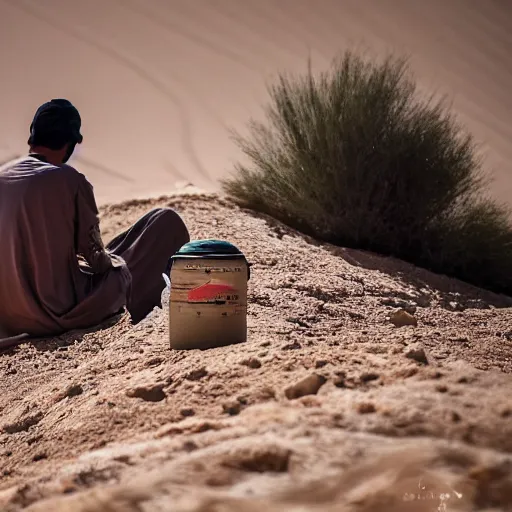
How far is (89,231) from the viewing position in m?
4.23

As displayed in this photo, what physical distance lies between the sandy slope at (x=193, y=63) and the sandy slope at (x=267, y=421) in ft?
37.0

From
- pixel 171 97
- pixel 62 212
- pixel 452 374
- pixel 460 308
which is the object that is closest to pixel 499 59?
pixel 171 97

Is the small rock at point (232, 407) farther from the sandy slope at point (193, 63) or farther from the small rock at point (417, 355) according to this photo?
the sandy slope at point (193, 63)

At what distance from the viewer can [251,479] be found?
1.73 meters

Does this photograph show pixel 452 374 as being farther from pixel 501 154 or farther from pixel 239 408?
pixel 501 154

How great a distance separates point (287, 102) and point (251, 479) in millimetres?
5520

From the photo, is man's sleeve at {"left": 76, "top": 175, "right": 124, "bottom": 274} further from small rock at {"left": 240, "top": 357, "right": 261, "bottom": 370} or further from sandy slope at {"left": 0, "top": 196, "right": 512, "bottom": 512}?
small rock at {"left": 240, "top": 357, "right": 261, "bottom": 370}

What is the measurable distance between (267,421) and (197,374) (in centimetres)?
62

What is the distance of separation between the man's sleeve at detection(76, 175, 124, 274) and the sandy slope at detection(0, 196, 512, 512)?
1.92ft

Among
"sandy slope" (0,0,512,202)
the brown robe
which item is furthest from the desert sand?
"sandy slope" (0,0,512,202)

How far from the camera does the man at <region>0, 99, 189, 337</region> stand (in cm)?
412

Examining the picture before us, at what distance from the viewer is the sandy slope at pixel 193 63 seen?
57.4ft

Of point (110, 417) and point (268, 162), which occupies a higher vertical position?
point (268, 162)

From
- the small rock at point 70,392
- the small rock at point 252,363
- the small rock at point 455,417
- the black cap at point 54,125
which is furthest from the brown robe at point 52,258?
the small rock at point 455,417
